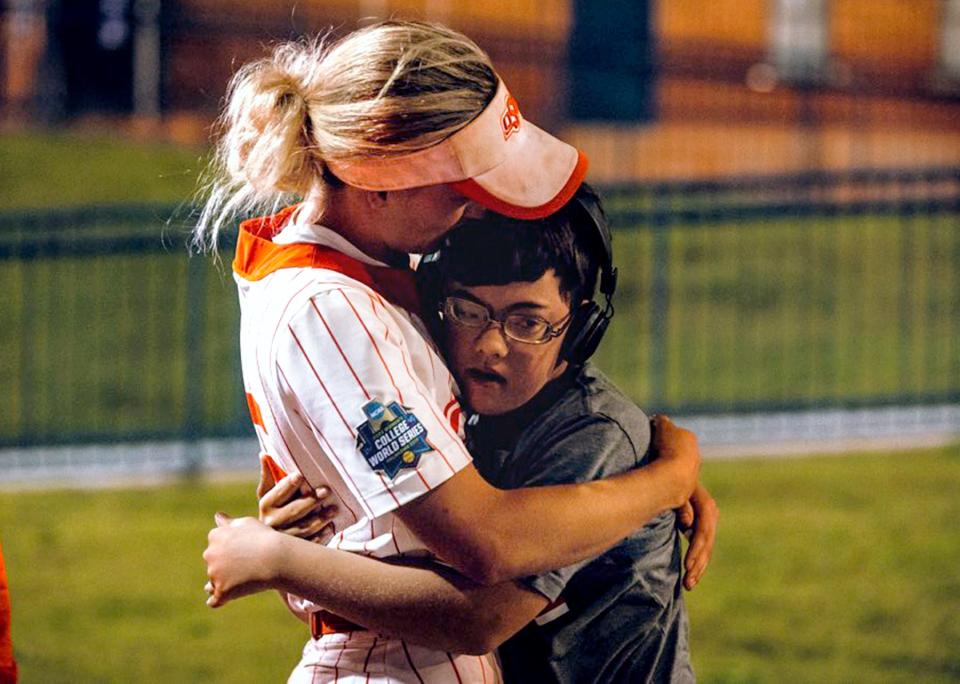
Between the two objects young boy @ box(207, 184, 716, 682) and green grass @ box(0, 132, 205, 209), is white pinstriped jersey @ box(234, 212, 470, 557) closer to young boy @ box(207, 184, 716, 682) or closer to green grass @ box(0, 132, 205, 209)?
young boy @ box(207, 184, 716, 682)

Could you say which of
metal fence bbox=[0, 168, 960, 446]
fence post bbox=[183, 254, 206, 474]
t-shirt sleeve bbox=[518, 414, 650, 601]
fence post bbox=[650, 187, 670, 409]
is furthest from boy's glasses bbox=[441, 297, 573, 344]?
fence post bbox=[650, 187, 670, 409]

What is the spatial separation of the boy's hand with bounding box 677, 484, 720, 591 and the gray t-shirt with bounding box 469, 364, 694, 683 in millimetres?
102

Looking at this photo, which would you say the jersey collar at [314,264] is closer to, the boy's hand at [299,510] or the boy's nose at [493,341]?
the boy's nose at [493,341]

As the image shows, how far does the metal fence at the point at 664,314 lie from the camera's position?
8945 mm

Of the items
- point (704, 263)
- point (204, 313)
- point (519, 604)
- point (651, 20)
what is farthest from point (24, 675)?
point (651, 20)

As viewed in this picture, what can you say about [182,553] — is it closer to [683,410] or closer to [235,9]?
[683,410]

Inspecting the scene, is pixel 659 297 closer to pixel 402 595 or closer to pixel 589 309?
pixel 589 309

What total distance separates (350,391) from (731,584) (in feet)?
16.4

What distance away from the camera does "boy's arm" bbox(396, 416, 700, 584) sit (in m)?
2.08

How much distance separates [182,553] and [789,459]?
3.37m

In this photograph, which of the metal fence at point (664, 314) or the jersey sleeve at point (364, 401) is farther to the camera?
the metal fence at point (664, 314)

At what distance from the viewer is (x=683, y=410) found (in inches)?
366

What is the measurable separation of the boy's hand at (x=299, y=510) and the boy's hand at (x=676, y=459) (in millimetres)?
453

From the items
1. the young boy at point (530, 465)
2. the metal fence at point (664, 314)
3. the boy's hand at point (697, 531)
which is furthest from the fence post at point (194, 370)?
the young boy at point (530, 465)
